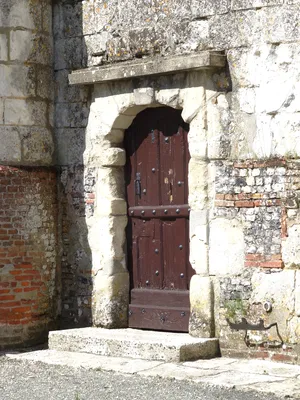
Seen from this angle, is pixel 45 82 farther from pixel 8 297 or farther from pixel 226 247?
pixel 226 247

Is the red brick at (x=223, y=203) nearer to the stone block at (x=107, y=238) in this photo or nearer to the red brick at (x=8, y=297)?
the stone block at (x=107, y=238)

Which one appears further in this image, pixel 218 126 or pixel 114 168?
pixel 114 168

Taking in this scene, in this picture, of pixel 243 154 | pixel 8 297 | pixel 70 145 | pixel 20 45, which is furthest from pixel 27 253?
pixel 243 154

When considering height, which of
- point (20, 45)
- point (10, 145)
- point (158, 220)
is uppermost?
point (20, 45)

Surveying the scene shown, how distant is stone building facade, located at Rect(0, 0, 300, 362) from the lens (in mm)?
8414

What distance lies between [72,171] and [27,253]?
3.10 feet

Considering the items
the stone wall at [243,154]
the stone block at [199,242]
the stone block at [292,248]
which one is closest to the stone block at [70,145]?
the stone wall at [243,154]

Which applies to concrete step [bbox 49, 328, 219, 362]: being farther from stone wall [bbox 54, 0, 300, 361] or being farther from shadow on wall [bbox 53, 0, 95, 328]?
shadow on wall [bbox 53, 0, 95, 328]

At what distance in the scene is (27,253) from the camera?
9625 millimetres

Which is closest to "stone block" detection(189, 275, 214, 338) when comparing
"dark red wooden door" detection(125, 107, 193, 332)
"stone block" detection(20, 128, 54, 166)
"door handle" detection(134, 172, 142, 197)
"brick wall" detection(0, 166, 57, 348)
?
"dark red wooden door" detection(125, 107, 193, 332)

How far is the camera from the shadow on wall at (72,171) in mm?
9797

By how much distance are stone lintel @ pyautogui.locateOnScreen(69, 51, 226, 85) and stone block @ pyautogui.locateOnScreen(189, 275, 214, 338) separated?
1.87 meters

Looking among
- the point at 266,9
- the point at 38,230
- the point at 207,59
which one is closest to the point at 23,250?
the point at 38,230

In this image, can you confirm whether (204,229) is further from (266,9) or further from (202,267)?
(266,9)
